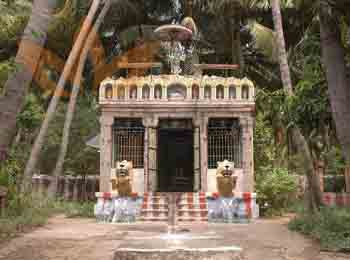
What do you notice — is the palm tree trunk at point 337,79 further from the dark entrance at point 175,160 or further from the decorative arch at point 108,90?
the dark entrance at point 175,160

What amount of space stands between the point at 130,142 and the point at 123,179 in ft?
8.03

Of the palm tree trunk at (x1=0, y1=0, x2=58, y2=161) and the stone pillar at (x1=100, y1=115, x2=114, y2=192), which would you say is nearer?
the palm tree trunk at (x1=0, y1=0, x2=58, y2=161)

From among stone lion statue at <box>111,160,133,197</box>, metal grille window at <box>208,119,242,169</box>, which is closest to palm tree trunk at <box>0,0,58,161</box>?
stone lion statue at <box>111,160,133,197</box>

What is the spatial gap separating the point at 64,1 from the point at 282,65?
12.2 m

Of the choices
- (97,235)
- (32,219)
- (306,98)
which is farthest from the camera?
(32,219)

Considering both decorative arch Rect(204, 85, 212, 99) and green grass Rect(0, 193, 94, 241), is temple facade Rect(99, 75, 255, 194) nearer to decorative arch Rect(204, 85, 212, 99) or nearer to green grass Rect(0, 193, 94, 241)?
decorative arch Rect(204, 85, 212, 99)

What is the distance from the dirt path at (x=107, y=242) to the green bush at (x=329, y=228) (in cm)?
24

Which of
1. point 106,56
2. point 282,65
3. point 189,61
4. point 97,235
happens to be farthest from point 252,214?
point 106,56

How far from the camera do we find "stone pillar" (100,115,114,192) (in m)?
15.4

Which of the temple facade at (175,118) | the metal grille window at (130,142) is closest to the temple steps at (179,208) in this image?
the temple facade at (175,118)

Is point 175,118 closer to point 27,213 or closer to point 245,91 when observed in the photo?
point 245,91

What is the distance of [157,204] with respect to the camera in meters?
14.9

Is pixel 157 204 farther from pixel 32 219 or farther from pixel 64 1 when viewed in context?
pixel 64 1

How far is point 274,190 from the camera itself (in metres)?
17.2
